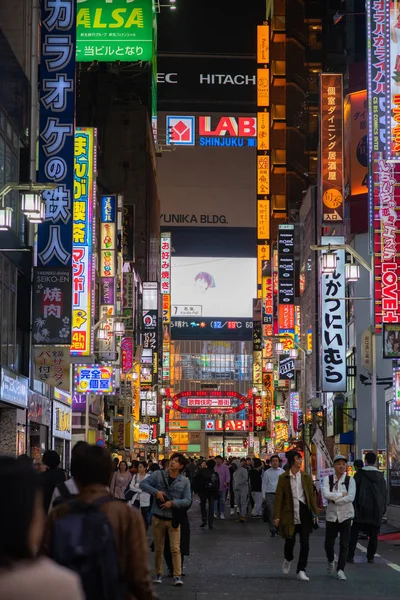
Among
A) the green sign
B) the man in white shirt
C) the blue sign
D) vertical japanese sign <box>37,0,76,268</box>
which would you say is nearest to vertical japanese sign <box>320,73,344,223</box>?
vertical japanese sign <box>37,0,76,268</box>

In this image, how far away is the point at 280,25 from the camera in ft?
340

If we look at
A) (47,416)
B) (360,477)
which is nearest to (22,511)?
(360,477)

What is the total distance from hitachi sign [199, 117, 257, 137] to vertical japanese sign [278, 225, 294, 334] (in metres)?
76.4

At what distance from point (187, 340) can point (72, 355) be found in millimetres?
119487

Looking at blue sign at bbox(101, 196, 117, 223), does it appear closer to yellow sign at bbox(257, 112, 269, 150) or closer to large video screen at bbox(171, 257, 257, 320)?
yellow sign at bbox(257, 112, 269, 150)

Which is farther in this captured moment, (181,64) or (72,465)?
(181,64)

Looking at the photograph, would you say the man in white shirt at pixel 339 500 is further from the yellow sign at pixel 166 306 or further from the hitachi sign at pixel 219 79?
the hitachi sign at pixel 219 79

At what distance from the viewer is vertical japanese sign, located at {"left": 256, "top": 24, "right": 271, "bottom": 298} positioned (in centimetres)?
10706

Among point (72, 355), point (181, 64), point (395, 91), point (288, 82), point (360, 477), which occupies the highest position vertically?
point (181, 64)

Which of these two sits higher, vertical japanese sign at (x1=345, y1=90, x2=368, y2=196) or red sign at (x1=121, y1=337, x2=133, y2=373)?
vertical japanese sign at (x1=345, y1=90, x2=368, y2=196)

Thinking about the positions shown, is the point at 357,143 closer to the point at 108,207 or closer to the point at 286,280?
the point at 108,207

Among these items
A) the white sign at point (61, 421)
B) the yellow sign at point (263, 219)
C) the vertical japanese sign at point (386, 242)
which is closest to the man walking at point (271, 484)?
the vertical japanese sign at point (386, 242)

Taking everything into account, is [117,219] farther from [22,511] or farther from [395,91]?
[22,511]

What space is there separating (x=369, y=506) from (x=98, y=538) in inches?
551
